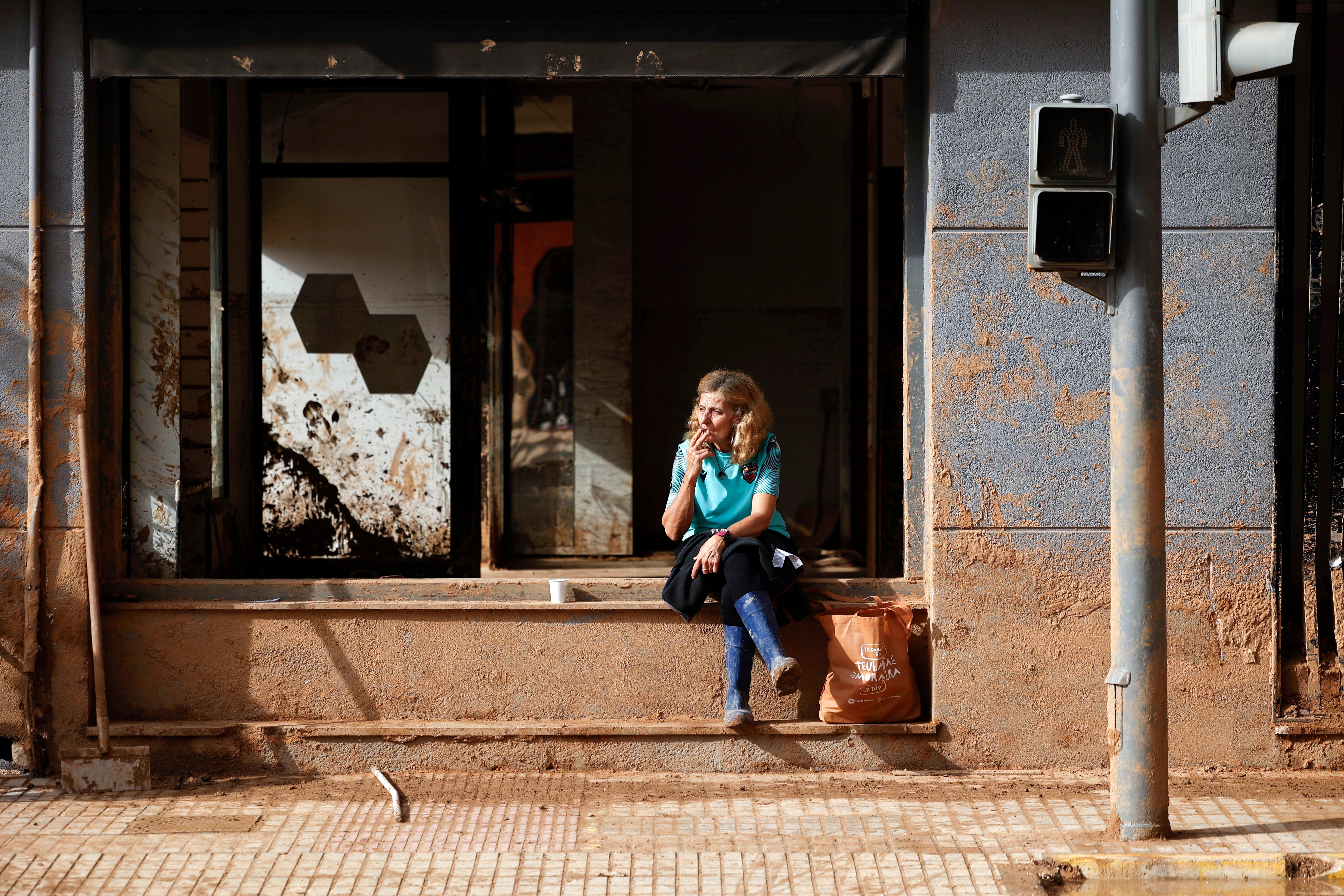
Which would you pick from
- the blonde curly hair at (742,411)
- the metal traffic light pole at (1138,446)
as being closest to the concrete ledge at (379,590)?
the blonde curly hair at (742,411)

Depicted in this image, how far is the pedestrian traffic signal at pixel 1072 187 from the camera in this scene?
4.01 meters

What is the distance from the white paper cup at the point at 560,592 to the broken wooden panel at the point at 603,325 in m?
3.76

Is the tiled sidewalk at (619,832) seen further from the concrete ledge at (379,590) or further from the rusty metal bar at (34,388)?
the concrete ledge at (379,590)

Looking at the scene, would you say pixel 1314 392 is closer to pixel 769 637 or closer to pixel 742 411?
Result: pixel 742 411

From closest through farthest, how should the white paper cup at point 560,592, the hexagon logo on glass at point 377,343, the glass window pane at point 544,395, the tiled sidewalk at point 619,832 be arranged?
the tiled sidewalk at point 619,832 → the white paper cup at point 560,592 → the hexagon logo on glass at point 377,343 → the glass window pane at point 544,395

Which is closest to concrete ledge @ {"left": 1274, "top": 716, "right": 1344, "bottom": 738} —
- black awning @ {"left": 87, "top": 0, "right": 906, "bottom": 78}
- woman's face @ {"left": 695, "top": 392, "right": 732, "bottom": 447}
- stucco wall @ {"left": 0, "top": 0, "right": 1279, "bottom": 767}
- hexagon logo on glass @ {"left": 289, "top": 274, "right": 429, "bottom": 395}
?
stucco wall @ {"left": 0, "top": 0, "right": 1279, "bottom": 767}

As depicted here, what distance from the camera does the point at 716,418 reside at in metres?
5.12

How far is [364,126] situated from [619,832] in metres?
5.24

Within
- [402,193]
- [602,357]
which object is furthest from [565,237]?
[402,193]

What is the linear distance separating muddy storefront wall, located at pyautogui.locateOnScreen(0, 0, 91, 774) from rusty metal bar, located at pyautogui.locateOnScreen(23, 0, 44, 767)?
0.11 ft

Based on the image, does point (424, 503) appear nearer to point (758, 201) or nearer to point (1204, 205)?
point (758, 201)

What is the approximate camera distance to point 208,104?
6414 millimetres

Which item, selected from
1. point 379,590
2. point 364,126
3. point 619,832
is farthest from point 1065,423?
point 364,126

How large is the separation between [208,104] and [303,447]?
2324mm
